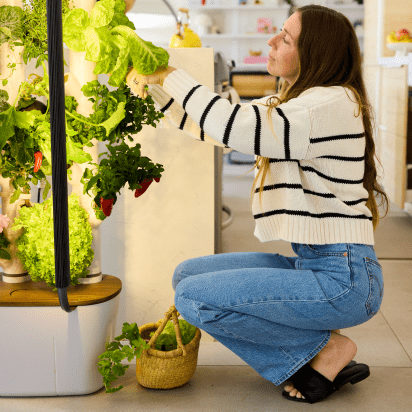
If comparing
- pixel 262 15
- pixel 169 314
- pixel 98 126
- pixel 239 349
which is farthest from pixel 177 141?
pixel 262 15

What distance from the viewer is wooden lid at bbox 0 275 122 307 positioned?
1.39 m

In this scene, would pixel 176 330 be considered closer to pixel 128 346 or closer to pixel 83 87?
pixel 128 346

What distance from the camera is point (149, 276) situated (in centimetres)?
184

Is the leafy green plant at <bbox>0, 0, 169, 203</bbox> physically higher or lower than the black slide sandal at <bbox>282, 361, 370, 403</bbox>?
higher

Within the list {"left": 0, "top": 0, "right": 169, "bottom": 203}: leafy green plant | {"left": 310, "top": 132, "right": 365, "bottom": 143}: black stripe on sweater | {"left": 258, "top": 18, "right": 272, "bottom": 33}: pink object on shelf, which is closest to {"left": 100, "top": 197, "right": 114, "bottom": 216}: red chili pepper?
{"left": 0, "top": 0, "right": 169, "bottom": 203}: leafy green plant

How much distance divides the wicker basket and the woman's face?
69 centimetres

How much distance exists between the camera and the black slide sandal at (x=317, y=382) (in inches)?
55.9

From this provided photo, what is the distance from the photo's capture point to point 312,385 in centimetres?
142

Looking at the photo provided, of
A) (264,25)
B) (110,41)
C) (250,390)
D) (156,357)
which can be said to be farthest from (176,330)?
(264,25)

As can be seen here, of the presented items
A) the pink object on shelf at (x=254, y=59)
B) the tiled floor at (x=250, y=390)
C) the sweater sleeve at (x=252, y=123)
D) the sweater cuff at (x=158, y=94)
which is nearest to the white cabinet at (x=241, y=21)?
the pink object on shelf at (x=254, y=59)

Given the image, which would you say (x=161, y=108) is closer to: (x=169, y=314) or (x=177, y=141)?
(x=177, y=141)

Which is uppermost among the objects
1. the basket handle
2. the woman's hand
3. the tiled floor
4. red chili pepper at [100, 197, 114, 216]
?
the woman's hand

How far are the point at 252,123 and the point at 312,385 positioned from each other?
0.69 m

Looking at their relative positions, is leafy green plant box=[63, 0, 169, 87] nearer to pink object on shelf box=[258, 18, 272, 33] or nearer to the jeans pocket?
the jeans pocket
